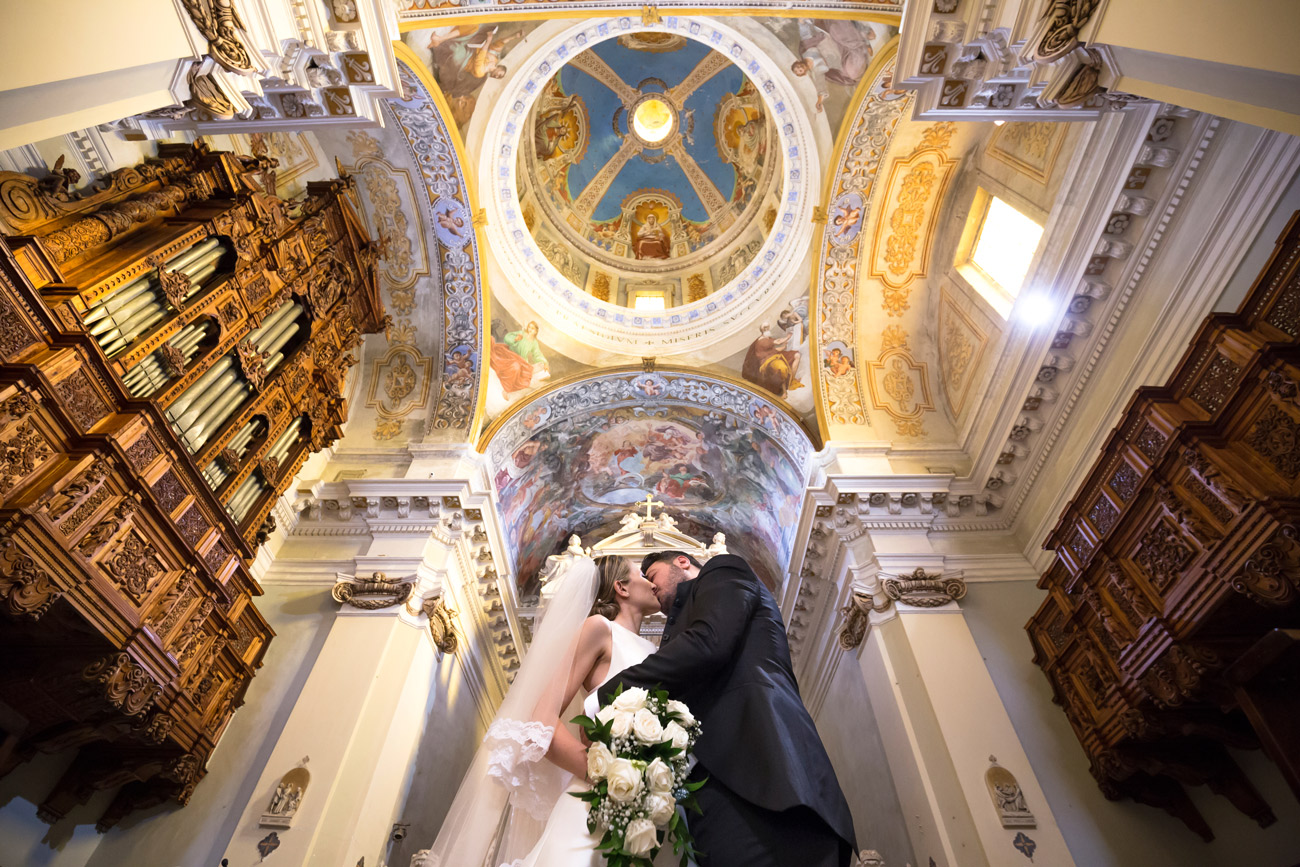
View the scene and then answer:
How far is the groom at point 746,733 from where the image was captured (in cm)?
312

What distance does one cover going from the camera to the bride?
3.37m

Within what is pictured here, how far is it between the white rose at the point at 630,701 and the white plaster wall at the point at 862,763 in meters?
5.56

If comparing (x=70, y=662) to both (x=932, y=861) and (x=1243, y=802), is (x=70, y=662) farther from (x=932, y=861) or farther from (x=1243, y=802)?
(x=1243, y=802)

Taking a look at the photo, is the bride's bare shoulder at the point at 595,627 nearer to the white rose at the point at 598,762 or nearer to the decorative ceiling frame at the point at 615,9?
the white rose at the point at 598,762

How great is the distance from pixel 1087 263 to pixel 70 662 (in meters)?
9.75

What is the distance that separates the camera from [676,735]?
10.4ft

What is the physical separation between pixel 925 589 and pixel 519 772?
6389mm

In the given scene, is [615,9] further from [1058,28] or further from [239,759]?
[239,759]

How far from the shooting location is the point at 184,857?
6.41 m

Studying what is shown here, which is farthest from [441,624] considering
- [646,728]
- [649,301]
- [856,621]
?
[649,301]

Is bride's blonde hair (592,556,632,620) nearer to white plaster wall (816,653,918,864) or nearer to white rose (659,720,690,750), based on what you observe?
white rose (659,720,690,750)

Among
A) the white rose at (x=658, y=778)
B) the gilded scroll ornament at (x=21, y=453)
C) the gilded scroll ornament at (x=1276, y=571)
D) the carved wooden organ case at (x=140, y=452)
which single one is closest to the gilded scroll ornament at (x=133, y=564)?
the carved wooden organ case at (x=140, y=452)

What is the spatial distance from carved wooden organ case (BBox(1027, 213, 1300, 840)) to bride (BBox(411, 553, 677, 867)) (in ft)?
12.7

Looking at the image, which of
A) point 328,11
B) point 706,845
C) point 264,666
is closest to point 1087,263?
point 706,845
